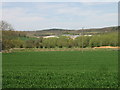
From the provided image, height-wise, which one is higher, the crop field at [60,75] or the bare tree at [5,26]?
the bare tree at [5,26]

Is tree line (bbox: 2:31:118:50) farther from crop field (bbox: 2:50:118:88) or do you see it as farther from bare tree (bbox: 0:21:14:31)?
crop field (bbox: 2:50:118:88)

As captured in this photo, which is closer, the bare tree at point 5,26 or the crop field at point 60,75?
the crop field at point 60,75

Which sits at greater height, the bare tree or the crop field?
the bare tree

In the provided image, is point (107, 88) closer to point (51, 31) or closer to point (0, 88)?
point (0, 88)

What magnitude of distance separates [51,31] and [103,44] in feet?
90.6

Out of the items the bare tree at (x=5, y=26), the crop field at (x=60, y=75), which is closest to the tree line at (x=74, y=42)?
the bare tree at (x=5, y=26)

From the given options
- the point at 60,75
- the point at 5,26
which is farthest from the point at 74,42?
the point at 60,75

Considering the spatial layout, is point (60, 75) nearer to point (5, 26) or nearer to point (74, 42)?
point (5, 26)

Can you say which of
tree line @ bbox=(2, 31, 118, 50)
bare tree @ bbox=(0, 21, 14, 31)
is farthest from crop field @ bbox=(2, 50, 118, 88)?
tree line @ bbox=(2, 31, 118, 50)

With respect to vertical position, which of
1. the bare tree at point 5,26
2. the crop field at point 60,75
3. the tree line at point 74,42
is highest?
the bare tree at point 5,26

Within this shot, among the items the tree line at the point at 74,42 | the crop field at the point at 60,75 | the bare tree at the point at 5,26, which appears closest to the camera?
the crop field at the point at 60,75

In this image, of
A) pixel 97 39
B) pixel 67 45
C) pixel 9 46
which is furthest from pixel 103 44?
pixel 9 46

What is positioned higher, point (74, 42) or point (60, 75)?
point (74, 42)

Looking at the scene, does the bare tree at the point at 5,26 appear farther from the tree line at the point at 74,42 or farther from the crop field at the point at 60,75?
the crop field at the point at 60,75
